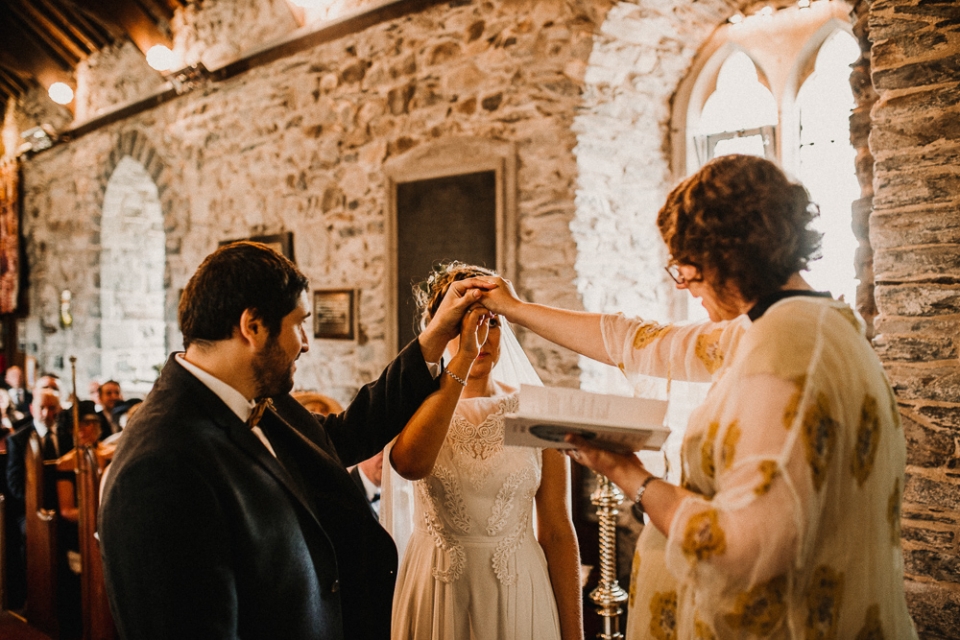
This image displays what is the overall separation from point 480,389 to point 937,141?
2025 mm

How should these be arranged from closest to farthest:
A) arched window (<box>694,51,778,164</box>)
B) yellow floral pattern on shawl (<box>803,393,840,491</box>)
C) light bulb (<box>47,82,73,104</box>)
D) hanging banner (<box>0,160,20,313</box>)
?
yellow floral pattern on shawl (<box>803,393,840,491</box>) < arched window (<box>694,51,778,164</box>) < light bulb (<box>47,82,73,104</box>) < hanging banner (<box>0,160,20,313</box>)

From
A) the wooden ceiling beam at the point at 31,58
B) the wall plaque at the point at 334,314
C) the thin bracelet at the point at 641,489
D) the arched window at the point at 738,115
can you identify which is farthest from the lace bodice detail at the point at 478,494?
the wooden ceiling beam at the point at 31,58

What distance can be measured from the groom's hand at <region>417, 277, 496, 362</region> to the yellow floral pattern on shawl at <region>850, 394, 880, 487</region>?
1226 mm

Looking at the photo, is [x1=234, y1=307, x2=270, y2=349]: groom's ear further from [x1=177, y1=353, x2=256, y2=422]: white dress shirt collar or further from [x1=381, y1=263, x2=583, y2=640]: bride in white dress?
[x1=381, y1=263, x2=583, y2=640]: bride in white dress

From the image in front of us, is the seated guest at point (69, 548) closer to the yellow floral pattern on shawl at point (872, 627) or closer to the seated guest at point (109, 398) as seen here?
the seated guest at point (109, 398)

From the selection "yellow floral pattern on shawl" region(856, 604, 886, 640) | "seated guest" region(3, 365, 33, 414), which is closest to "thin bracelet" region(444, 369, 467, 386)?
"yellow floral pattern on shawl" region(856, 604, 886, 640)

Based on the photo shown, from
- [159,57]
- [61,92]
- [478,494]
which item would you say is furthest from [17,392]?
[478,494]

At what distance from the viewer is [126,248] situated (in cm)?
899

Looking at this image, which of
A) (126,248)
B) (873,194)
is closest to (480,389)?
(873,194)

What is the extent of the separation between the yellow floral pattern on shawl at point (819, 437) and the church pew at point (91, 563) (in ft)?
11.6

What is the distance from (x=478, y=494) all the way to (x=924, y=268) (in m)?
1.97

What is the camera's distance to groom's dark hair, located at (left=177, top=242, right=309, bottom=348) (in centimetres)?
162

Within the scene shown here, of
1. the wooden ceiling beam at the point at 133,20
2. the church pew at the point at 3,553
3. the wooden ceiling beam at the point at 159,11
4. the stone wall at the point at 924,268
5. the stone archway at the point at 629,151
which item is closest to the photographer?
the stone wall at the point at 924,268

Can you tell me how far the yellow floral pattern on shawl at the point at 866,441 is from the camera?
4.17ft
